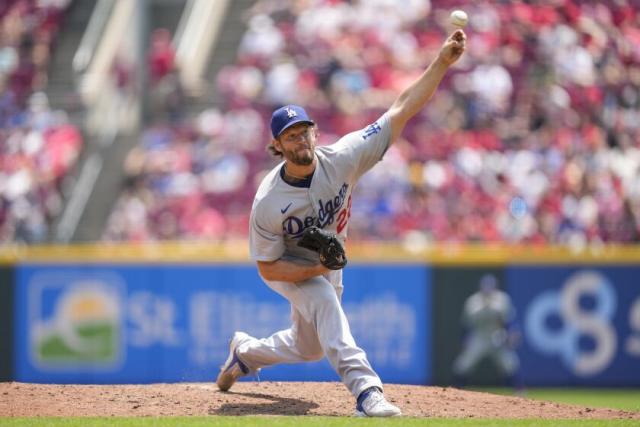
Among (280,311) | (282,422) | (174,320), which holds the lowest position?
(174,320)

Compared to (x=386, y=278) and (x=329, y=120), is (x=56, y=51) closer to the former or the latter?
(x=329, y=120)

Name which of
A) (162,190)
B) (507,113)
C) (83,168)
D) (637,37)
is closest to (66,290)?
(162,190)

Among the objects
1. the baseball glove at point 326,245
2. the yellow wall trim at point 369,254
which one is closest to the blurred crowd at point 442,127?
the yellow wall trim at point 369,254

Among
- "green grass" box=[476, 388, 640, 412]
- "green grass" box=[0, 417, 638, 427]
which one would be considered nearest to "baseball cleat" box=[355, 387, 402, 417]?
"green grass" box=[0, 417, 638, 427]

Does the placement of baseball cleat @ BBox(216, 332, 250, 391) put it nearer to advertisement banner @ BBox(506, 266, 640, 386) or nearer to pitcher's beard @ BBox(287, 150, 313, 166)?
pitcher's beard @ BBox(287, 150, 313, 166)

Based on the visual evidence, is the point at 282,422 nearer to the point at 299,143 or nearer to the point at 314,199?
the point at 314,199

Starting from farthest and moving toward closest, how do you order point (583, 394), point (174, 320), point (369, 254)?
1. point (369, 254)
2. point (174, 320)
3. point (583, 394)

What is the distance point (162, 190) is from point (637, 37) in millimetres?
7223

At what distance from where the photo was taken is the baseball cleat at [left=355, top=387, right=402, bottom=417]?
6977mm

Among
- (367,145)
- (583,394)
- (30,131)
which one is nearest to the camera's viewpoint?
(367,145)

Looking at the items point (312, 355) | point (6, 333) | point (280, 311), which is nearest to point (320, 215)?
point (312, 355)

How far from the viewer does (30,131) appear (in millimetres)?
17344

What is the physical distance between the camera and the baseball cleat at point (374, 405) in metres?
6.98

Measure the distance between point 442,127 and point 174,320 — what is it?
4526 mm
